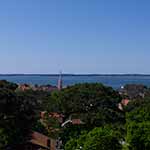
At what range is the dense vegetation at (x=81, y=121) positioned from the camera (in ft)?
71.6

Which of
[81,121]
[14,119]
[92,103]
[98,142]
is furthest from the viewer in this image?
[92,103]

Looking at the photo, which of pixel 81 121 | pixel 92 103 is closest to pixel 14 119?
pixel 81 121

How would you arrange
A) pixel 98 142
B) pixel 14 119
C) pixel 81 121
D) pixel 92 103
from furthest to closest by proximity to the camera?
pixel 92 103 → pixel 81 121 → pixel 14 119 → pixel 98 142

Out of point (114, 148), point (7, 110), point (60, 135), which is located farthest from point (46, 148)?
point (114, 148)

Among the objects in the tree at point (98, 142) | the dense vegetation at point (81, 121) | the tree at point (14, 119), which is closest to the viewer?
the tree at point (98, 142)

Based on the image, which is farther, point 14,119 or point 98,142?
point 14,119

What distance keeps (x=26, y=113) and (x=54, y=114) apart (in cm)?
661

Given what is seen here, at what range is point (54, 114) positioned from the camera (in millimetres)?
35781

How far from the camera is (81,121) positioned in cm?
3316

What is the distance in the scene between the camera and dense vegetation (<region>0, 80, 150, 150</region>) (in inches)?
859

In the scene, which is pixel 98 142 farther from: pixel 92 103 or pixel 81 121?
pixel 92 103

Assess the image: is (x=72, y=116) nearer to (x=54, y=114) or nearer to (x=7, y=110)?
(x=54, y=114)

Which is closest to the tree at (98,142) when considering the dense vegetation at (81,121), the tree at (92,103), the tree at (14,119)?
the dense vegetation at (81,121)

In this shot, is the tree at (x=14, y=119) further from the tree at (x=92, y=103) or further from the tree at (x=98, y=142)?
the tree at (x=98, y=142)
